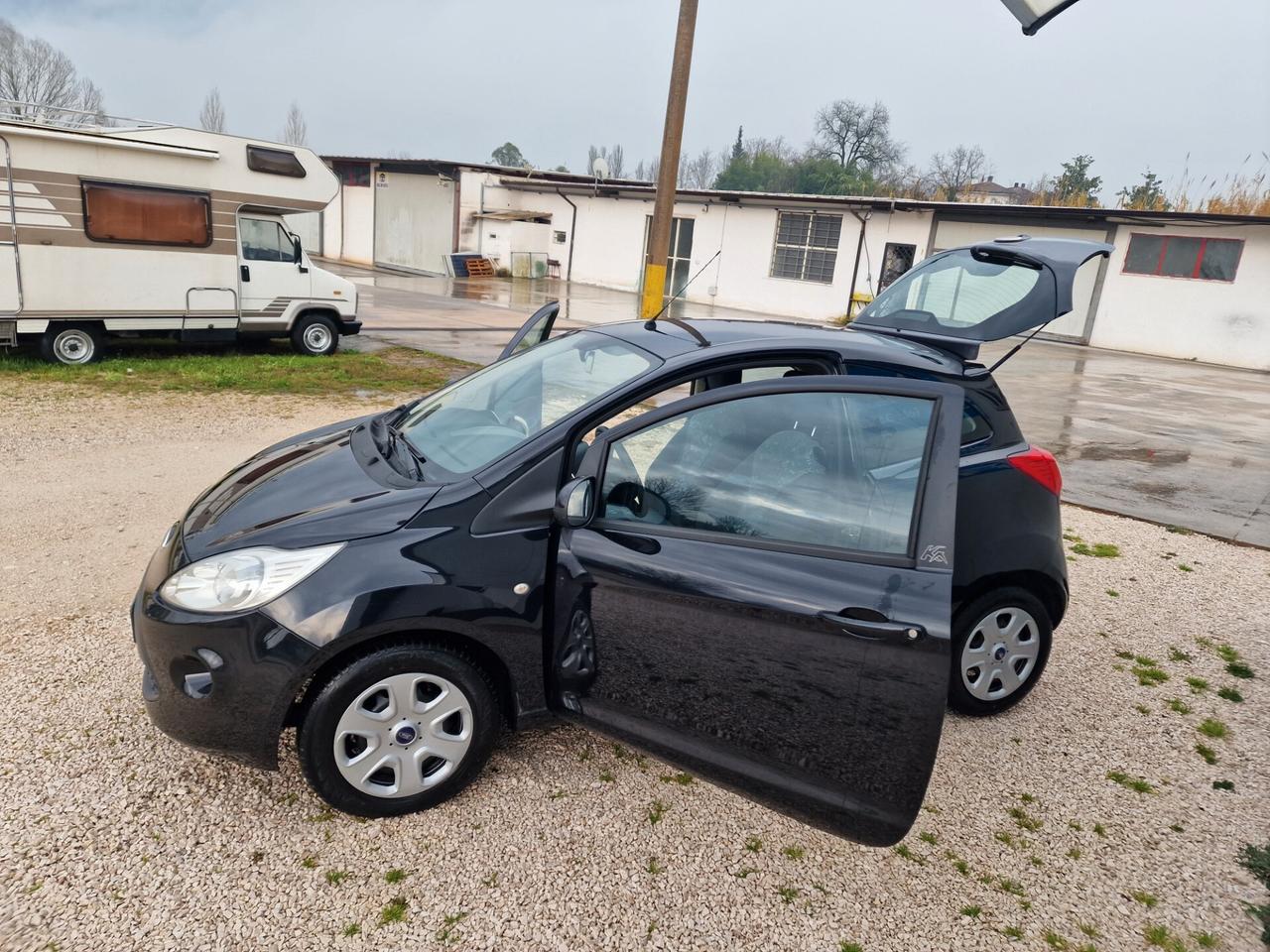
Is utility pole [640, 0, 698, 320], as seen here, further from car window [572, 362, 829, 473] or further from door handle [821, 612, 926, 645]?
door handle [821, 612, 926, 645]

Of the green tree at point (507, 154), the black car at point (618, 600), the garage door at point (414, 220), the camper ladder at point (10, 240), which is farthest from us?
the green tree at point (507, 154)

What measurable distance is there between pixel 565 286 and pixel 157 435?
23203mm

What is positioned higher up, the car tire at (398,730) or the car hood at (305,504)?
the car hood at (305,504)

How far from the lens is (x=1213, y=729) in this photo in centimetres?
374

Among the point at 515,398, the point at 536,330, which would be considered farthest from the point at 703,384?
the point at 536,330

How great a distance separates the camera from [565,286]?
2977 cm

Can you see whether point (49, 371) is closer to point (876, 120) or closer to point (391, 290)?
point (391, 290)

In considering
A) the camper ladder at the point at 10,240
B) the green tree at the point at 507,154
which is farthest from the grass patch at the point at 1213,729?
the green tree at the point at 507,154

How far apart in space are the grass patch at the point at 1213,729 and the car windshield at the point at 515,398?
2930mm

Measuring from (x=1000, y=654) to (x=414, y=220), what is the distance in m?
31.7

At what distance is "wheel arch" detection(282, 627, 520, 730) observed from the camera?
2598 mm

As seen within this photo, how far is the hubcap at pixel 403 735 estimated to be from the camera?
268 cm

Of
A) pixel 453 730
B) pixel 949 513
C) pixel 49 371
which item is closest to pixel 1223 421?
pixel 949 513

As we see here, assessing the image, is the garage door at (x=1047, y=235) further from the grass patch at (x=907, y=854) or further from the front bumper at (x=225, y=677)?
the front bumper at (x=225, y=677)
